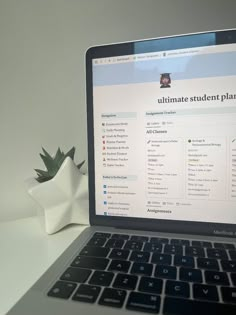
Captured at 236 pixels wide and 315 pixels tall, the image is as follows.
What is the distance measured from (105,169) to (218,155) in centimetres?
21

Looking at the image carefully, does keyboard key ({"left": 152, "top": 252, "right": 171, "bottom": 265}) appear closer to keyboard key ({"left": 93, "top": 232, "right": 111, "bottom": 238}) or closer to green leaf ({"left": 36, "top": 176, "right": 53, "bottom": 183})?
keyboard key ({"left": 93, "top": 232, "right": 111, "bottom": 238})

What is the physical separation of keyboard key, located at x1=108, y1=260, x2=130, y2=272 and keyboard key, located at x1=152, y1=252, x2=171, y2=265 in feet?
0.13

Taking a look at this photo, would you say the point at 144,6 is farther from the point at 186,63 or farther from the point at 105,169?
the point at 105,169

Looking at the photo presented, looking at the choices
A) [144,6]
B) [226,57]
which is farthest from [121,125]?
[144,6]

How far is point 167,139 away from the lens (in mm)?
537

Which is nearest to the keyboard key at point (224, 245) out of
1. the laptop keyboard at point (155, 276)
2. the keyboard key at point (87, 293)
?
the laptop keyboard at point (155, 276)

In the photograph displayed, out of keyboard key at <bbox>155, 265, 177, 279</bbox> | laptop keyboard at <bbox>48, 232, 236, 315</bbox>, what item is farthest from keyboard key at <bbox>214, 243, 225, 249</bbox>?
keyboard key at <bbox>155, 265, 177, 279</bbox>

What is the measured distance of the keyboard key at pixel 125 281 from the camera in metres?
0.36

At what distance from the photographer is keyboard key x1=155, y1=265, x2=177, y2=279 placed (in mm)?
377

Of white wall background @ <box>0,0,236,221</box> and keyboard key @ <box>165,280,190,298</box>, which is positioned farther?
white wall background @ <box>0,0,236,221</box>

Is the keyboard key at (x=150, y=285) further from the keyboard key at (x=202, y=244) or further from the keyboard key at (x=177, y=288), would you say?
the keyboard key at (x=202, y=244)

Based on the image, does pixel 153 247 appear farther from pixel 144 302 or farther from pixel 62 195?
pixel 62 195

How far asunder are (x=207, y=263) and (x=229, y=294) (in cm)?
7

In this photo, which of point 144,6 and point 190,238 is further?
point 144,6
